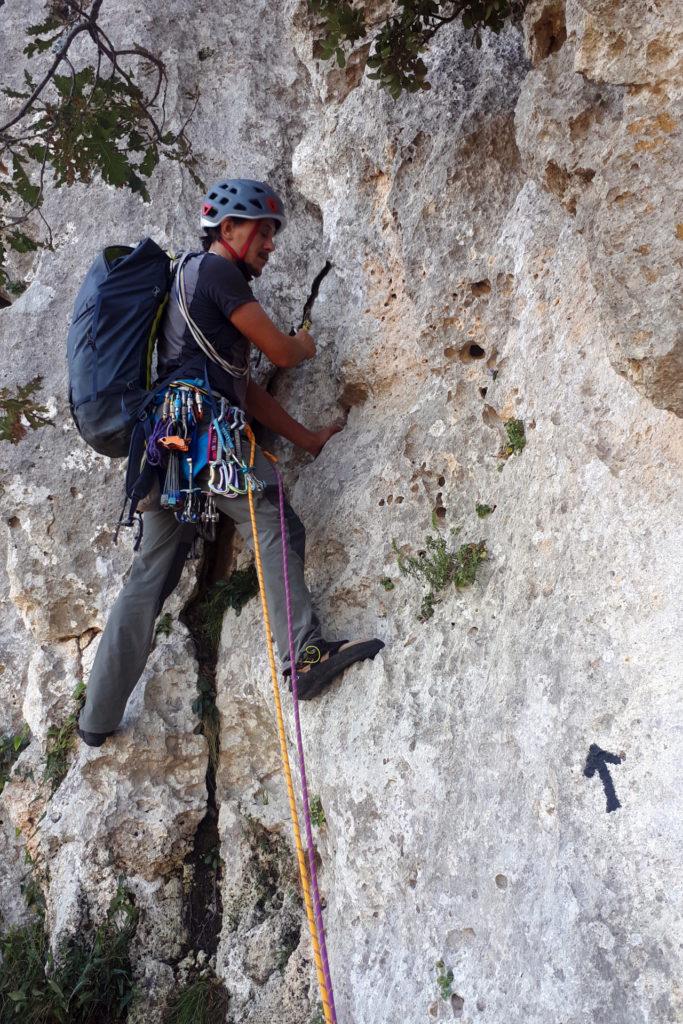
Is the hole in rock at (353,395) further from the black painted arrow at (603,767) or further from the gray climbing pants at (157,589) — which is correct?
the black painted arrow at (603,767)

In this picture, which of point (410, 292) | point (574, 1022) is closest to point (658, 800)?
point (574, 1022)

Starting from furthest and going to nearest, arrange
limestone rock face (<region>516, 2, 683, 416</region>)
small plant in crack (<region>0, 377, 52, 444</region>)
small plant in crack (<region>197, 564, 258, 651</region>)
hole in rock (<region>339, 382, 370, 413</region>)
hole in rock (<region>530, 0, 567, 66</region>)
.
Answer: small plant in crack (<region>197, 564, 258, 651</region>)
hole in rock (<region>339, 382, 370, 413</region>)
small plant in crack (<region>0, 377, 52, 444</region>)
hole in rock (<region>530, 0, 567, 66</region>)
limestone rock face (<region>516, 2, 683, 416</region>)

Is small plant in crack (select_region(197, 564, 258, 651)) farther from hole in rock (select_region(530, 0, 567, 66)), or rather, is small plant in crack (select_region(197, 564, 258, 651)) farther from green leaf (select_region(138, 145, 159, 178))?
hole in rock (select_region(530, 0, 567, 66))

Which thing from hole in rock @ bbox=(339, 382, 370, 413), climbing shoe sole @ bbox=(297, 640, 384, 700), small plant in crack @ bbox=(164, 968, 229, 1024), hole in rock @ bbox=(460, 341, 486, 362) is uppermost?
hole in rock @ bbox=(339, 382, 370, 413)

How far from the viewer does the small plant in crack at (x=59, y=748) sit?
5.39 metres

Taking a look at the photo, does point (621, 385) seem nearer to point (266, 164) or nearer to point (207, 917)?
point (207, 917)

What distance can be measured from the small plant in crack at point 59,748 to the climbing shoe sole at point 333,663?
5.75 ft

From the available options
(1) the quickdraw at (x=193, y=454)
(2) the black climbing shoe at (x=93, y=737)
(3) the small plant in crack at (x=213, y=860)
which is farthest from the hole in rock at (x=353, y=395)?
(3) the small plant in crack at (x=213, y=860)

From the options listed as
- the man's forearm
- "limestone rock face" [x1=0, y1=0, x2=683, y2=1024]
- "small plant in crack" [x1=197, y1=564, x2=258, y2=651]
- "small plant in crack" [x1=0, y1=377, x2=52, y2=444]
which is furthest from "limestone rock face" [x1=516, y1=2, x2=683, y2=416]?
"small plant in crack" [x1=0, y1=377, x2=52, y2=444]

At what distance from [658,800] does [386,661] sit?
1.54m

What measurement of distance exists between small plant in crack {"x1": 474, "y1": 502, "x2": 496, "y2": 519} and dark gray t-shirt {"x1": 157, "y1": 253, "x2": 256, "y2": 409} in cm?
146

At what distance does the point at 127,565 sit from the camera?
18.9ft

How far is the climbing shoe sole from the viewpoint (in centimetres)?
434

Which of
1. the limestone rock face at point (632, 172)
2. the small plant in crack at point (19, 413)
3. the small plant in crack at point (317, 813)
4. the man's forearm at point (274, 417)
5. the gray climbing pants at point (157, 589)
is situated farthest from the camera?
the man's forearm at point (274, 417)
